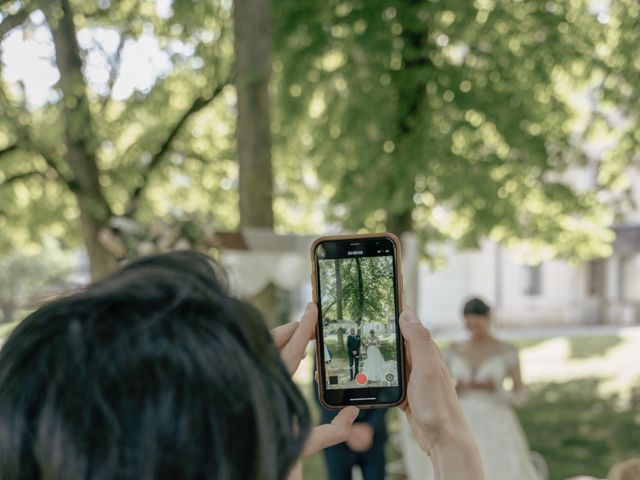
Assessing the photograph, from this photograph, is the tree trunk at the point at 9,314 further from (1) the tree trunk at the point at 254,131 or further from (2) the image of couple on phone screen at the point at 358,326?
(1) the tree trunk at the point at 254,131

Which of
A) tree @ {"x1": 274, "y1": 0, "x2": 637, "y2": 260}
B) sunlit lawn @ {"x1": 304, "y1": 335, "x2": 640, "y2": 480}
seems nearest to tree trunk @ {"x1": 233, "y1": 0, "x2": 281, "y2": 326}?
tree @ {"x1": 274, "y1": 0, "x2": 637, "y2": 260}

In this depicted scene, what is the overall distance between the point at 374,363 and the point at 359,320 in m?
0.09

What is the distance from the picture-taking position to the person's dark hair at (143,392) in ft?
2.16

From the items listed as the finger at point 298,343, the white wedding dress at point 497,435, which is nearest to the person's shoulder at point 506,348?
the white wedding dress at point 497,435

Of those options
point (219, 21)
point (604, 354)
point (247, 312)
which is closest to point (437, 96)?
point (219, 21)

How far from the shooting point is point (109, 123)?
9.80 m

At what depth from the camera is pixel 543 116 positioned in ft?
28.6

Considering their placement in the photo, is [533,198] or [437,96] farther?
[533,198]

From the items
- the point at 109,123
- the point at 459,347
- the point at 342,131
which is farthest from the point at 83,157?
the point at 459,347

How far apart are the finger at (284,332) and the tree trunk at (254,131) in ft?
15.3

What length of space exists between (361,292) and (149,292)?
0.89m

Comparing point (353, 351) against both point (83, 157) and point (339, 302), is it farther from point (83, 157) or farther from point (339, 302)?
point (83, 157)

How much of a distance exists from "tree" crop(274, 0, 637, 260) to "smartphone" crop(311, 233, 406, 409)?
5542mm

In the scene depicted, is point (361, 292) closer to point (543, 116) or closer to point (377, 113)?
point (377, 113)
